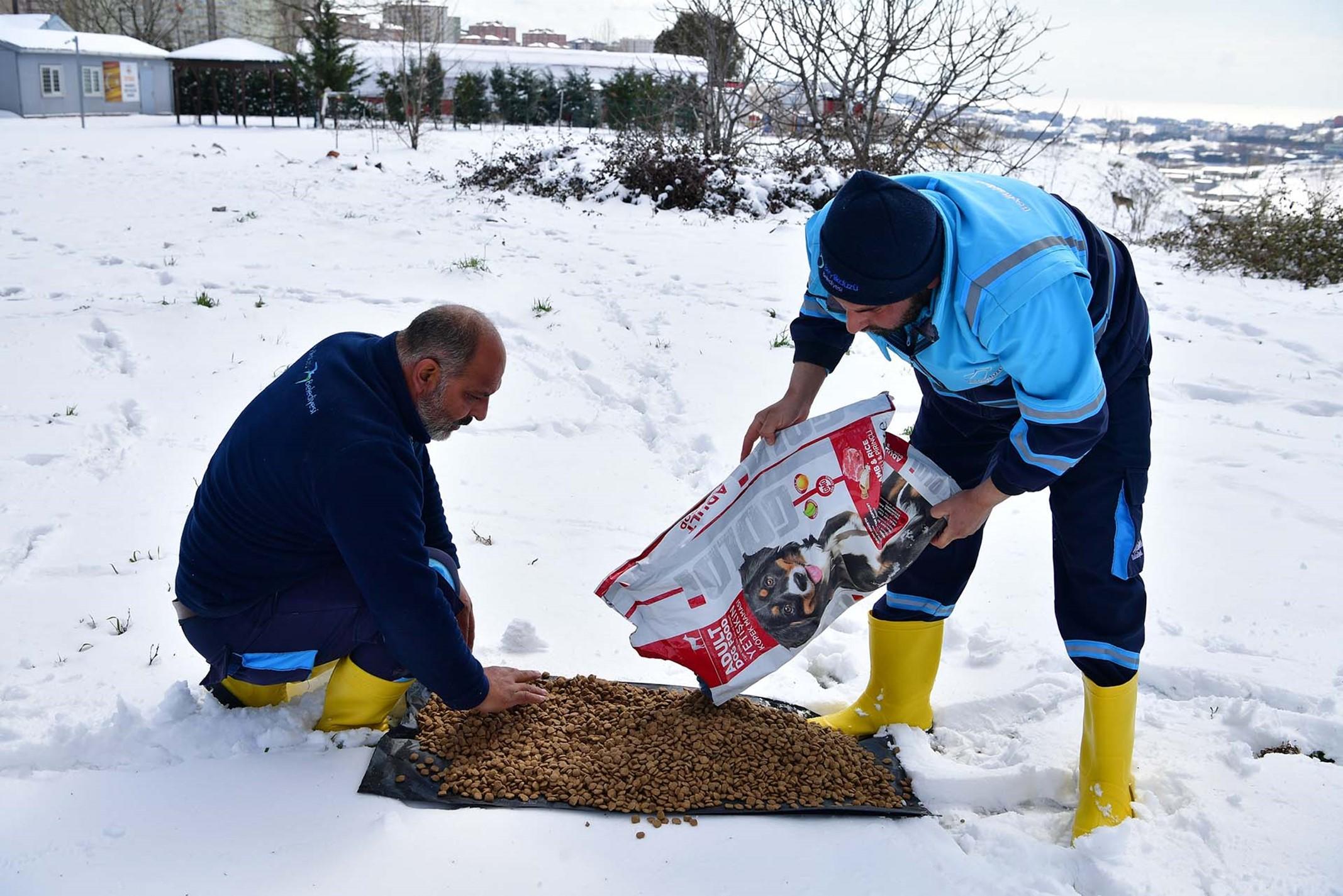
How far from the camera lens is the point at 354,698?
2.48 m

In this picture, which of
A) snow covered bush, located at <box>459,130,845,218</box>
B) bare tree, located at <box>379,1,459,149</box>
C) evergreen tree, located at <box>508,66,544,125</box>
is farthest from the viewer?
evergreen tree, located at <box>508,66,544,125</box>

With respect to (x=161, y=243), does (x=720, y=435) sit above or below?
below

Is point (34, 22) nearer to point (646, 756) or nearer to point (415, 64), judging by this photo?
point (415, 64)

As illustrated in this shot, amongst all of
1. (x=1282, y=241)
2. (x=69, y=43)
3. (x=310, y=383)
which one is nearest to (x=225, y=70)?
(x=69, y=43)

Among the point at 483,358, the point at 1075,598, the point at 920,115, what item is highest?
the point at 920,115

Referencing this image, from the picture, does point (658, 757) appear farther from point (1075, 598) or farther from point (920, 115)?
point (920, 115)

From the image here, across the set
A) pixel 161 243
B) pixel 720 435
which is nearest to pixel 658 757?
pixel 720 435

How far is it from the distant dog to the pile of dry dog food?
13.2 inches

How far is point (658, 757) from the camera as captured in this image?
2.49 metres

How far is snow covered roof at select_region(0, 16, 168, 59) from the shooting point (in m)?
23.6

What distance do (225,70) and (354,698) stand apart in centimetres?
2896

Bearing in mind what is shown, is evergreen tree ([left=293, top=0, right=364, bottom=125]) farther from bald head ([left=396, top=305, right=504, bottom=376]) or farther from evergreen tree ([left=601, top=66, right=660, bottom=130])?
bald head ([left=396, top=305, right=504, bottom=376])

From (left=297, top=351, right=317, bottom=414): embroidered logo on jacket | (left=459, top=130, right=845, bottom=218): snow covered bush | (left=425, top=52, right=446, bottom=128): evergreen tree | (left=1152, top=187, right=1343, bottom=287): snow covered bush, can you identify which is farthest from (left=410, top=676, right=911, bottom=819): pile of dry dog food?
(left=425, top=52, right=446, bottom=128): evergreen tree

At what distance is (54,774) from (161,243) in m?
6.20
